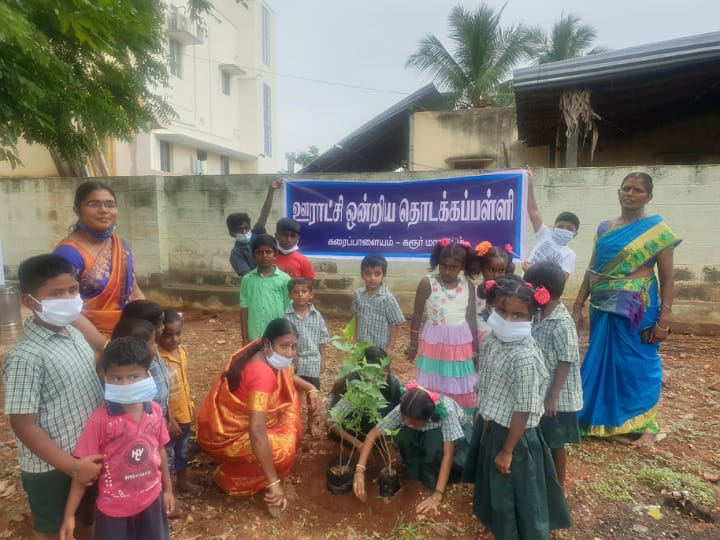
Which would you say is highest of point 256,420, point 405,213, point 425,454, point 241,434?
point 405,213

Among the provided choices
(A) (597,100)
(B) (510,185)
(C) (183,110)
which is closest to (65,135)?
(B) (510,185)

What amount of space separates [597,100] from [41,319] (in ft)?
23.5

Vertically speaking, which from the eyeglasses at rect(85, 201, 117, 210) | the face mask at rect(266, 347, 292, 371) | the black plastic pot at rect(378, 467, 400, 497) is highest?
the eyeglasses at rect(85, 201, 117, 210)

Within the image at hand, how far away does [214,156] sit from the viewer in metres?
20.5

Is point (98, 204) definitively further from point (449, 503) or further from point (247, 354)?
point (449, 503)

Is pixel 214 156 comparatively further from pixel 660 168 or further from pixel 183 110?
pixel 660 168

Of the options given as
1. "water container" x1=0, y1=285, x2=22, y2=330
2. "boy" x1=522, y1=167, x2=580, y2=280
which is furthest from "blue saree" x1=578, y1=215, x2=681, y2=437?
"water container" x1=0, y1=285, x2=22, y2=330

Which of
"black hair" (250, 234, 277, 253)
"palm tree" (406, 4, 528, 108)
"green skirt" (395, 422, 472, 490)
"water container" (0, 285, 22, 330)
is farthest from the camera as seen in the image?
"palm tree" (406, 4, 528, 108)

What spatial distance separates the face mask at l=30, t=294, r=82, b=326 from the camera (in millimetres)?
1661

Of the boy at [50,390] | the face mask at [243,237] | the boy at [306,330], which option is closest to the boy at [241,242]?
the face mask at [243,237]

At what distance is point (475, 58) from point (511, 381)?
16.3 m

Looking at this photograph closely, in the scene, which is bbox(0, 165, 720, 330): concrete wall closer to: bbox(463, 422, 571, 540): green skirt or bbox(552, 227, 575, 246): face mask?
bbox(552, 227, 575, 246): face mask

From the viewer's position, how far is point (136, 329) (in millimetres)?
2033

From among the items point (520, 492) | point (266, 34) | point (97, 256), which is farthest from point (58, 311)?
A: point (266, 34)
